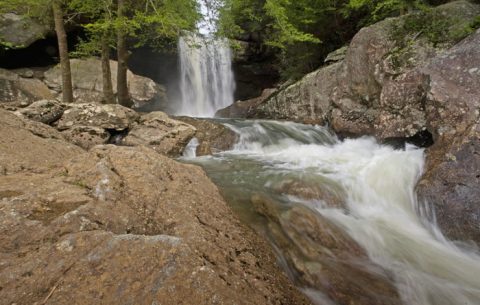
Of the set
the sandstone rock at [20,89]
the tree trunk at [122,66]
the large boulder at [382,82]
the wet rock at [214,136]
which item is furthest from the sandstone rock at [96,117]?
the sandstone rock at [20,89]

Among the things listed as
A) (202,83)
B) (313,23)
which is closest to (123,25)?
(313,23)

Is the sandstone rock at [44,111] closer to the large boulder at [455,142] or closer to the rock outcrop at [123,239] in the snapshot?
the rock outcrop at [123,239]

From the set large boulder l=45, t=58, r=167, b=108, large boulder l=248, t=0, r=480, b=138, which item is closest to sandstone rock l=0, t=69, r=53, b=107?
large boulder l=45, t=58, r=167, b=108

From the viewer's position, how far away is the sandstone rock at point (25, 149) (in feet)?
10.1

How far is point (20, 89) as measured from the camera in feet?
40.7

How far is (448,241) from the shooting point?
3822mm

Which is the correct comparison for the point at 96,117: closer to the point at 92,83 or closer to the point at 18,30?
the point at 92,83

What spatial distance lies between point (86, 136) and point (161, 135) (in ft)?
5.33

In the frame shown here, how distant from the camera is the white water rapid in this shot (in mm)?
3105

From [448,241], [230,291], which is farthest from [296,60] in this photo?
[230,291]

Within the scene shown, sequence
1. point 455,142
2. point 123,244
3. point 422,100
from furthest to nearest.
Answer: point 422,100 → point 455,142 → point 123,244

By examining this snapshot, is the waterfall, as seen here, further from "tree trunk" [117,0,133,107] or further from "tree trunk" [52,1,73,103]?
"tree trunk" [52,1,73,103]

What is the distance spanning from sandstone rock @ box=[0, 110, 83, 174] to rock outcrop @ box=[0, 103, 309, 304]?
35mm

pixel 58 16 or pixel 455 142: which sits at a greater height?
pixel 58 16
